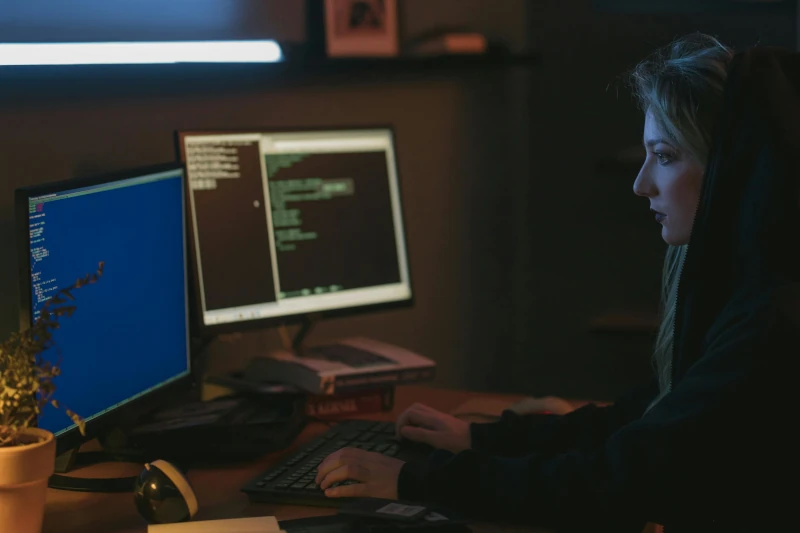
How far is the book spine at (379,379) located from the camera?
1.89m

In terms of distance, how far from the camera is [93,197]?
150 cm

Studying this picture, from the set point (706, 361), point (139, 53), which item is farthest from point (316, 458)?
point (139, 53)

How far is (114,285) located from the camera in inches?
61.4

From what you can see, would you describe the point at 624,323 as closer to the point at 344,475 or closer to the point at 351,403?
the point at 351,403

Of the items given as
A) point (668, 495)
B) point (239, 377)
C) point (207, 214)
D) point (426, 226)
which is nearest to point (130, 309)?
point (207, 214)

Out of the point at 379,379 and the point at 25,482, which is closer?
the point at 25,482

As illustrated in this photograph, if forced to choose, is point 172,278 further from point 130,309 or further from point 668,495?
point 668,495

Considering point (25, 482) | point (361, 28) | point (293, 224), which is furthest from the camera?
point (361, 28)

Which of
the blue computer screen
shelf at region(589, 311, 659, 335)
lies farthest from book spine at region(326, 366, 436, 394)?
shelf at region(589, 311, 659, 335)

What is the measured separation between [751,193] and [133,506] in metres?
0.91

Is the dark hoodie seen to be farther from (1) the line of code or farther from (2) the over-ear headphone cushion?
(1) the line of code

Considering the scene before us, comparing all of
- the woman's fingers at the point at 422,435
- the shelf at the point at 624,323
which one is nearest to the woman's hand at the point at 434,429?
the woman's fingers at the point at 422,435

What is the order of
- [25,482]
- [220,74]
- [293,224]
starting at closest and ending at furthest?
[25,482] → [293,224] → [220,74]

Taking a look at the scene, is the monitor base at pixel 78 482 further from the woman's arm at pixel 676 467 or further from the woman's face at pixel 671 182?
the woman's face at pixel 671 182
